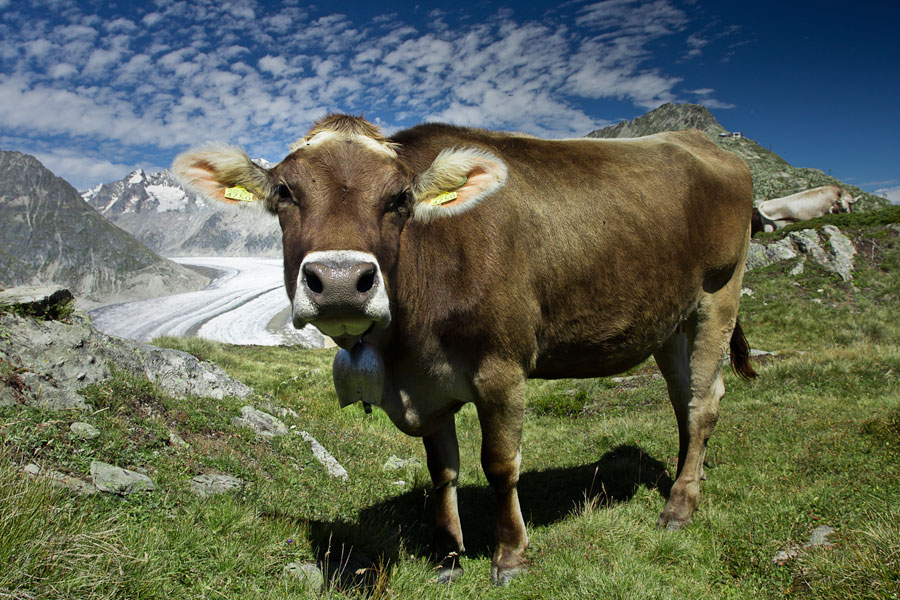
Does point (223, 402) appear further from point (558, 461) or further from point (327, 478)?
point (558, 461)

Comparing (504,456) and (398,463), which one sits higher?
(504,456)

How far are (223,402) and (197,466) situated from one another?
210cm

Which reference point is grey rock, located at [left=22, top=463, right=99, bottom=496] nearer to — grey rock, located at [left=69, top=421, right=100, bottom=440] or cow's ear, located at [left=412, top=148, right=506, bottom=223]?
grey rock, located at [left=69, top=421, right=100, bottom=440]

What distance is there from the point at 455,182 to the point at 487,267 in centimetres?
72

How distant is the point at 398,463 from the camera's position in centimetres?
680

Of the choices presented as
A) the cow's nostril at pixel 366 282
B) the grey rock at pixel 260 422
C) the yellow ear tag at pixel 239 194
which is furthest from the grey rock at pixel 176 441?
the cow's nostril at pixel 366 282

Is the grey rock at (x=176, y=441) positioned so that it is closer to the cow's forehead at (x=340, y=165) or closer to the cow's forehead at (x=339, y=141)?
the cow's forehead at (x=340, y=165)

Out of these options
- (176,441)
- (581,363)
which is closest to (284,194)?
(176,441)

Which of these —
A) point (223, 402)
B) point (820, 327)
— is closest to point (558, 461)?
point (223, 402)

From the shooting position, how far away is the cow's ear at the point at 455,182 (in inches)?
134

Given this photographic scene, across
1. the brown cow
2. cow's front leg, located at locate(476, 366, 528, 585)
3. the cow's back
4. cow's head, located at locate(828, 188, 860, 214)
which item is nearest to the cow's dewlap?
the brown cow

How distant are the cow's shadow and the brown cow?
1.60ft

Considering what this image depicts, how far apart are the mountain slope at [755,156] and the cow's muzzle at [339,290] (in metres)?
35.3

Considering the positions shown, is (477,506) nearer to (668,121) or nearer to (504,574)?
(504,574)
